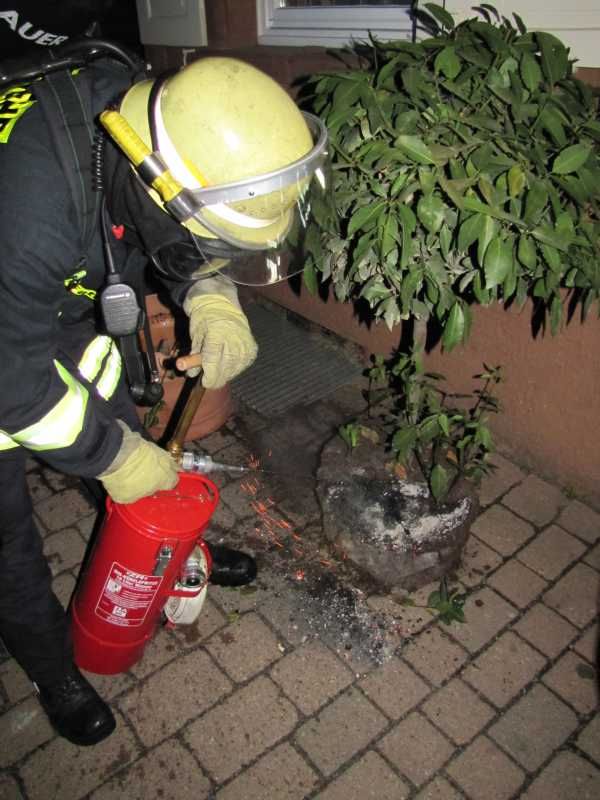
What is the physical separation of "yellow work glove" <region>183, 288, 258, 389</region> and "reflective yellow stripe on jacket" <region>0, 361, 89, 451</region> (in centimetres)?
51

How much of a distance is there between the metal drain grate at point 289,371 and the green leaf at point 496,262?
8.64 feet

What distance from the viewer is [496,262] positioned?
1.72 metres

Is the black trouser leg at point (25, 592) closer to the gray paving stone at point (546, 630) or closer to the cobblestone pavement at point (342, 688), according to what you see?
the cobblestone pavement at point (342, 688)

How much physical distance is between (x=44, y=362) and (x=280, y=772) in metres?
1.88

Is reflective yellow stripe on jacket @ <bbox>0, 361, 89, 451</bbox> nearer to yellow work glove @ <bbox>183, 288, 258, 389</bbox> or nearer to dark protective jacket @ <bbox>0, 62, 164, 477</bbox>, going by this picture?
dark protective jacket @ <bbox>0, 62, 164, 477</bbox>

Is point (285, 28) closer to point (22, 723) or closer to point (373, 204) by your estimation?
point (373, 204)

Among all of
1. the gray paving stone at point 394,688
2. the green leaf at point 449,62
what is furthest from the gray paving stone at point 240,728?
the green leaf at point 449,62

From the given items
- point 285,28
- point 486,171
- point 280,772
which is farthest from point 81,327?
point 285,28

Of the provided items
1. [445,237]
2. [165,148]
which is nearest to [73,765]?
[165,148]

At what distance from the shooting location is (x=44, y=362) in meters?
1.68

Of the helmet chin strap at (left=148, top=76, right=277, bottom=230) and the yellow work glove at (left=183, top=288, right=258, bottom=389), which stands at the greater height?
the helmet chin strap at (left=148, top=76, right=277, bottom=230)

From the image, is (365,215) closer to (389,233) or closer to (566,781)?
(389,233)

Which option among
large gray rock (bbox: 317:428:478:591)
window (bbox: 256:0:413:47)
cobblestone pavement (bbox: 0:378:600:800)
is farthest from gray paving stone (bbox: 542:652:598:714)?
window (bbox: 256:0:413:47)

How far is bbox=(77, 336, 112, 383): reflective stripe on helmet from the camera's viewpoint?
2.18 m
